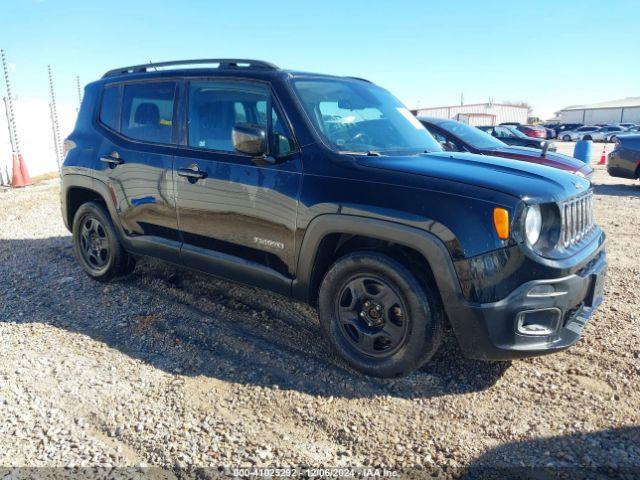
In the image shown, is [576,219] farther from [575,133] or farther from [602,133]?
[575,133]

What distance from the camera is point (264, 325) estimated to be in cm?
412

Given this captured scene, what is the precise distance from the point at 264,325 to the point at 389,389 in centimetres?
133

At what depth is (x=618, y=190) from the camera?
11664mm

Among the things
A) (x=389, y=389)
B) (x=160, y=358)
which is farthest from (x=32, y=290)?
(x=389, y=389)

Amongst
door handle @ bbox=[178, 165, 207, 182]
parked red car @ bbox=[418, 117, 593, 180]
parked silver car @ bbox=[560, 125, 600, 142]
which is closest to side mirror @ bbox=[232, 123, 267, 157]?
door handle @ bbox=[178, 165, 207, 182]

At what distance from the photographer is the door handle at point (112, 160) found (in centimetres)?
448

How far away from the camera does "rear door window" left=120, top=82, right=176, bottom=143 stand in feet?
13.8

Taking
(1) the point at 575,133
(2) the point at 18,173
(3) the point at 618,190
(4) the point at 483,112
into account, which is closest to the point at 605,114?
(4) the point at 483,112

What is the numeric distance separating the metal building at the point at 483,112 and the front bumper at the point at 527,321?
139ft

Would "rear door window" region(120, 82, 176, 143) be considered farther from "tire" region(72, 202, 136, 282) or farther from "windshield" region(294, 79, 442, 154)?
"windshield" region(294, 79, 442, 154)

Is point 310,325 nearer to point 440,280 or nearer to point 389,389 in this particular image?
point 389,389

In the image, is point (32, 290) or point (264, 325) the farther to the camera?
point (32, 290)

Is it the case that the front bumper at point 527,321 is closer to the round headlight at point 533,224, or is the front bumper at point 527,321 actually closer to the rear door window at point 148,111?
the round headlight at point 533,224

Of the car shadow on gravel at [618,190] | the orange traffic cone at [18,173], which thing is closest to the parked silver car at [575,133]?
the car shadow on gravel at [618,190]
